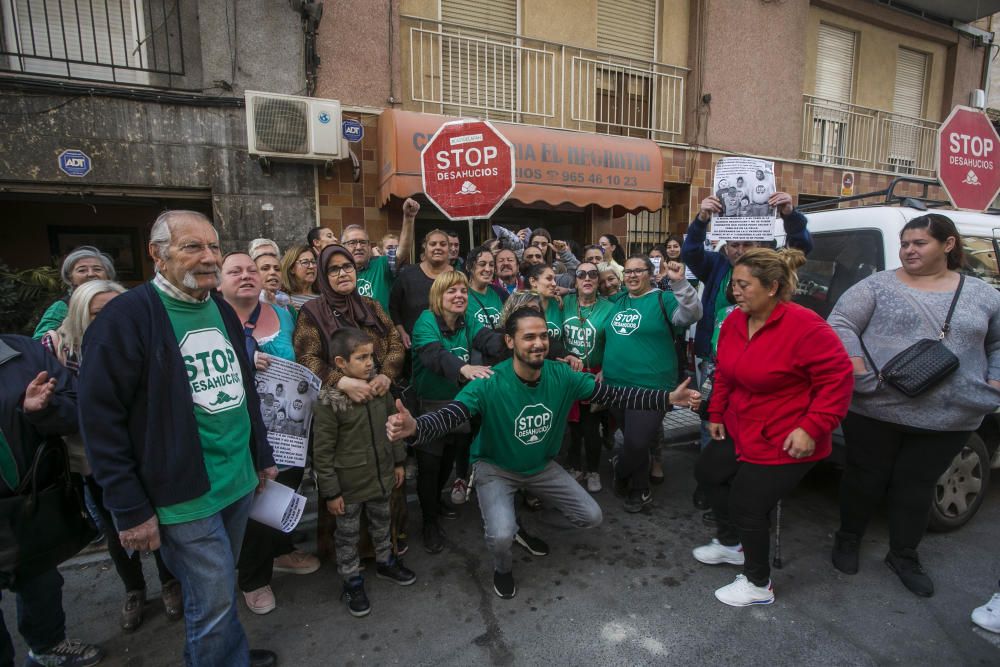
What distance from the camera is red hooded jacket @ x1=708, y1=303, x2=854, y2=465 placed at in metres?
2.60

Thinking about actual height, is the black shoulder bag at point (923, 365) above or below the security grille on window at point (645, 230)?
below

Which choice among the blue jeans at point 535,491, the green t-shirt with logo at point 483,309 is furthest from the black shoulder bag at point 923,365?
the green t-shirt with logo at point 483,309

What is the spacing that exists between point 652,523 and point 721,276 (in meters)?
1.93

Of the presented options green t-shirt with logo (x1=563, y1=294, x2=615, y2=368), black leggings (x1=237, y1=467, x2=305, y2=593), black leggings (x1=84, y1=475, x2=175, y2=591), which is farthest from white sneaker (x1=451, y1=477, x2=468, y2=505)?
black leggings (x1=84, y1=475, x2=175, y2=591)

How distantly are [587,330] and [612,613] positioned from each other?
2.05m

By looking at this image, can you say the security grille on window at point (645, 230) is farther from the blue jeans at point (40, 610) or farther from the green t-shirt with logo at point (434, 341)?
the blue jeans at point (40, 610)

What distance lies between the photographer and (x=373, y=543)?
10.3 feet

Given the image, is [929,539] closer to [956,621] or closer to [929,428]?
[956,621]

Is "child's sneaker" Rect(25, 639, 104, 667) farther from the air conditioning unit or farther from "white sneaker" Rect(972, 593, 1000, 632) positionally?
the air conditioning unit

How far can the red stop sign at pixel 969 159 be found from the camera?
5496 millimetres

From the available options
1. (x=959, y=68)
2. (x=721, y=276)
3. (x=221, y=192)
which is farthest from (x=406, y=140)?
(x=959, y=68)

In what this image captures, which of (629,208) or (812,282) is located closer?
(812,282)

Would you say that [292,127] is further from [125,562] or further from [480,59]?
[125,562]

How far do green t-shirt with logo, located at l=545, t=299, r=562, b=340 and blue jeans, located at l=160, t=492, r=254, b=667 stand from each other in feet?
8.44
